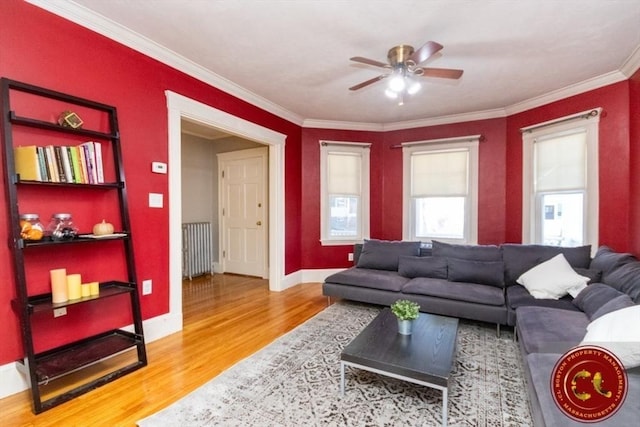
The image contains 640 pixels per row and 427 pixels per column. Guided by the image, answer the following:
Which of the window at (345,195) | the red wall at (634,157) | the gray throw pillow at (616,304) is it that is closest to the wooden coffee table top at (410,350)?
the gray throw pillow at (616,304)

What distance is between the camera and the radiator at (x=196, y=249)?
17.2ft

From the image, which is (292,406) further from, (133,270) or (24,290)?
(24,290)

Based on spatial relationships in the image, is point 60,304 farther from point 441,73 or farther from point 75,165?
point 441,73

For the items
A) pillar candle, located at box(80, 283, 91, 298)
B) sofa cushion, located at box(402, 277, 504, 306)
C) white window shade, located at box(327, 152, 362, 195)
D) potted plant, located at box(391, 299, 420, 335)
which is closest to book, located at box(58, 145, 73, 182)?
pillar candle, located at box(80, 283, 91, 298)

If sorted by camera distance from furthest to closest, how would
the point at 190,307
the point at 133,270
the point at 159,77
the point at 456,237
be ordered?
the point at 456,237, the point at 190,307, the point at 159,77, the point at 133,270

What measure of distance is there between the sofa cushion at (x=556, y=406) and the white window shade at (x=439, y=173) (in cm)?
350

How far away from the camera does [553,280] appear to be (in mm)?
2869

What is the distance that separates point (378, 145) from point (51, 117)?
14.4ft

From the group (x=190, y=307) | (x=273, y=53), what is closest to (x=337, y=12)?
(x=273, y=53)

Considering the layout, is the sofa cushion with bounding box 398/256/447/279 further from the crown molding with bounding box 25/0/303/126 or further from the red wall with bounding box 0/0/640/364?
the crown molding with bounding box 25/0/303/126

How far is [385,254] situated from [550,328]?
207cm

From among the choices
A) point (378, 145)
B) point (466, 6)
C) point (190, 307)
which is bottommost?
point (190, 307)

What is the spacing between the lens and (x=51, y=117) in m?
2.12

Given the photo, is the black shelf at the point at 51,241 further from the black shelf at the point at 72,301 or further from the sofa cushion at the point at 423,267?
the sofa cushion at the point at 423,267
